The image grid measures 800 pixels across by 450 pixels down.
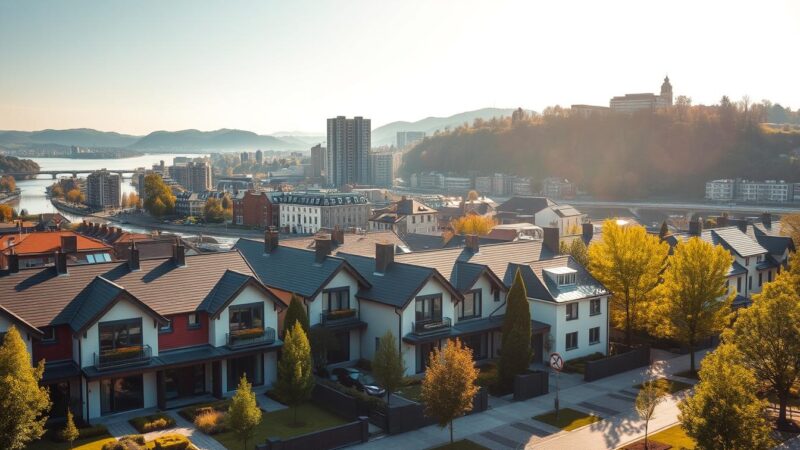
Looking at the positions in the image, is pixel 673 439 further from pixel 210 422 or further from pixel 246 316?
pixel 246 316

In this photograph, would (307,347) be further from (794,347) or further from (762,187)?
(762,187)

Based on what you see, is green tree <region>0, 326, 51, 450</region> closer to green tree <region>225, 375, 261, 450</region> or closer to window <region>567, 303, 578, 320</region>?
green tree <region>225, 375, 261, 450</region>

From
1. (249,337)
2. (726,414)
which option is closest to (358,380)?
(249,337)

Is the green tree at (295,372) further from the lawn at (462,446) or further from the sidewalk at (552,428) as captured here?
the lawn at (462,446)

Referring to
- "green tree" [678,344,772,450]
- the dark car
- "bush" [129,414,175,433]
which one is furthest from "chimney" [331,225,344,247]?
"green tree" [678,344,772,450]

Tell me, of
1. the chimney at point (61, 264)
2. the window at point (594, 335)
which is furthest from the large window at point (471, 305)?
→ the chimney at point (61, 264)

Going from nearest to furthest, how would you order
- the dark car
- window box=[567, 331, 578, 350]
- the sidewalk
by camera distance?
the sidewalk → the dark car → window box=[567, 331, 578, 350]
